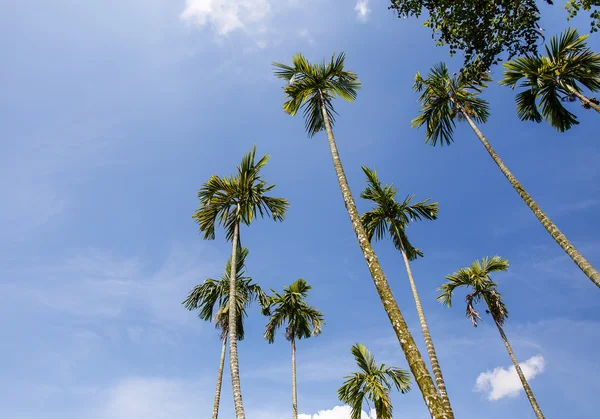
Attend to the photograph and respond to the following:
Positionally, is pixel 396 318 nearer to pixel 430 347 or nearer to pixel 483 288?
pixel 430 347

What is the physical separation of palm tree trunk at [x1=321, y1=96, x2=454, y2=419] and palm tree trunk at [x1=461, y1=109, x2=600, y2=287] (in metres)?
5.87

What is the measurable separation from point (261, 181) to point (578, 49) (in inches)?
512

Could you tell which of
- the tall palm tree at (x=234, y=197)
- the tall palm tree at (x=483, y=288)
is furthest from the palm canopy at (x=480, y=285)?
the tall palm tree at (x=234, y=197)

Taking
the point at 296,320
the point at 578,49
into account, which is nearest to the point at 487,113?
the point at 578,49

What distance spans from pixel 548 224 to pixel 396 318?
758 cm

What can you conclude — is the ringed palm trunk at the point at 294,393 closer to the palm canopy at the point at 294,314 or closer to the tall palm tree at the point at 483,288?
the palm canopy at the point at 294,314

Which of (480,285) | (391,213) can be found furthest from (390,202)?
(480,285)

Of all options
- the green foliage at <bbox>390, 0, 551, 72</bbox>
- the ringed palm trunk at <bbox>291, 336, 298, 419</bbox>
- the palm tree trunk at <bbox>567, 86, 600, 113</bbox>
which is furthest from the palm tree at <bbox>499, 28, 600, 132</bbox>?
the ringed palm trunk at <bbox>291, 336, 298, 419</bbox>

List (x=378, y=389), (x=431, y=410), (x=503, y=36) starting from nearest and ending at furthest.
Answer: (x=431, y=410) < (x=503, y=36) < (x=378, y=389)

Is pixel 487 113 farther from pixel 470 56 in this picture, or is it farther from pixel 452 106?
pixel 470 56

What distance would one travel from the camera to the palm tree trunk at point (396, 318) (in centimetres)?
522

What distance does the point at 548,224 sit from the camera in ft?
34.0

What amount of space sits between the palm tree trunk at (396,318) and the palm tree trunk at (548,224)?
5866mm

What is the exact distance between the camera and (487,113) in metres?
15.2
